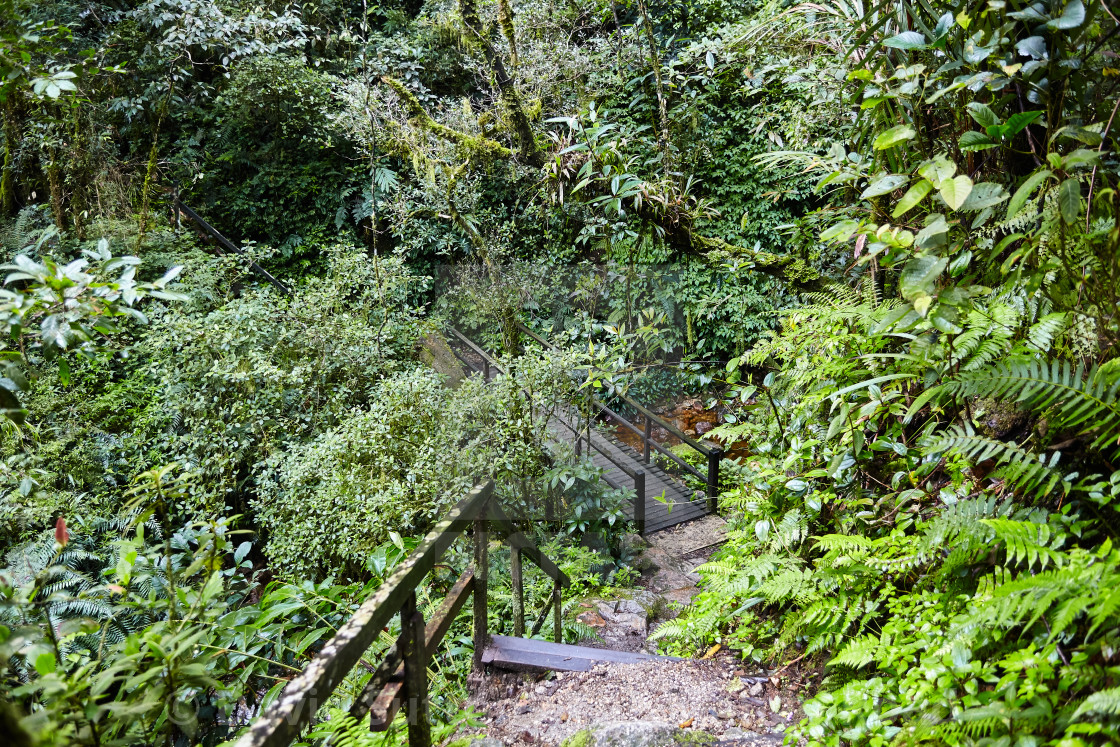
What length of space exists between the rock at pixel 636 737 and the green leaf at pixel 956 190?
181 centimetres

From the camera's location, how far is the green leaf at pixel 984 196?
5.86 feet

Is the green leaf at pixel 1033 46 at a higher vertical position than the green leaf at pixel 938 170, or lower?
higher

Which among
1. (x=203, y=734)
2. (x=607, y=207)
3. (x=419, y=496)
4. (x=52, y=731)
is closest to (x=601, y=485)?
(x=419, y=496)

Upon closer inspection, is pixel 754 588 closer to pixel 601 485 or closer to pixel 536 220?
pixel 601 485

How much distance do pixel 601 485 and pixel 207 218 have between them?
795cm

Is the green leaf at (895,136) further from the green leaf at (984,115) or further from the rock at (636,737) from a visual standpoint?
the rock at (636,737)

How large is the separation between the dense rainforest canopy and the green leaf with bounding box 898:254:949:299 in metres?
0.02

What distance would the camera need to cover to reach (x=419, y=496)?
441cm

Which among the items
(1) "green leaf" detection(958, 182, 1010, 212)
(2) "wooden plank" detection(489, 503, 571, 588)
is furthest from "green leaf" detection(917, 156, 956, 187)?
(2) "wooden plank" detection(489, 503, 571, 588)

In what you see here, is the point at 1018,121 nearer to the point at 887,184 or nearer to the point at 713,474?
the point at 887,184

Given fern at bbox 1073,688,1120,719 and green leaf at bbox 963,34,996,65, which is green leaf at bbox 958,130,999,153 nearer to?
green leaf at bbox 963,34,996,65

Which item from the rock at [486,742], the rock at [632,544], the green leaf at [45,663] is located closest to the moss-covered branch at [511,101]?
the rock at [632,544]

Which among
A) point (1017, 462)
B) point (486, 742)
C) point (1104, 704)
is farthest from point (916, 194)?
point (486, 742)

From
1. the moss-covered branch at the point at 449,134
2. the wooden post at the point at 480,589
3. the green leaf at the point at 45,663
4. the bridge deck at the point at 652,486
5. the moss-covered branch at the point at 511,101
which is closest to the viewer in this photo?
the green leaf at the point at 45,663
